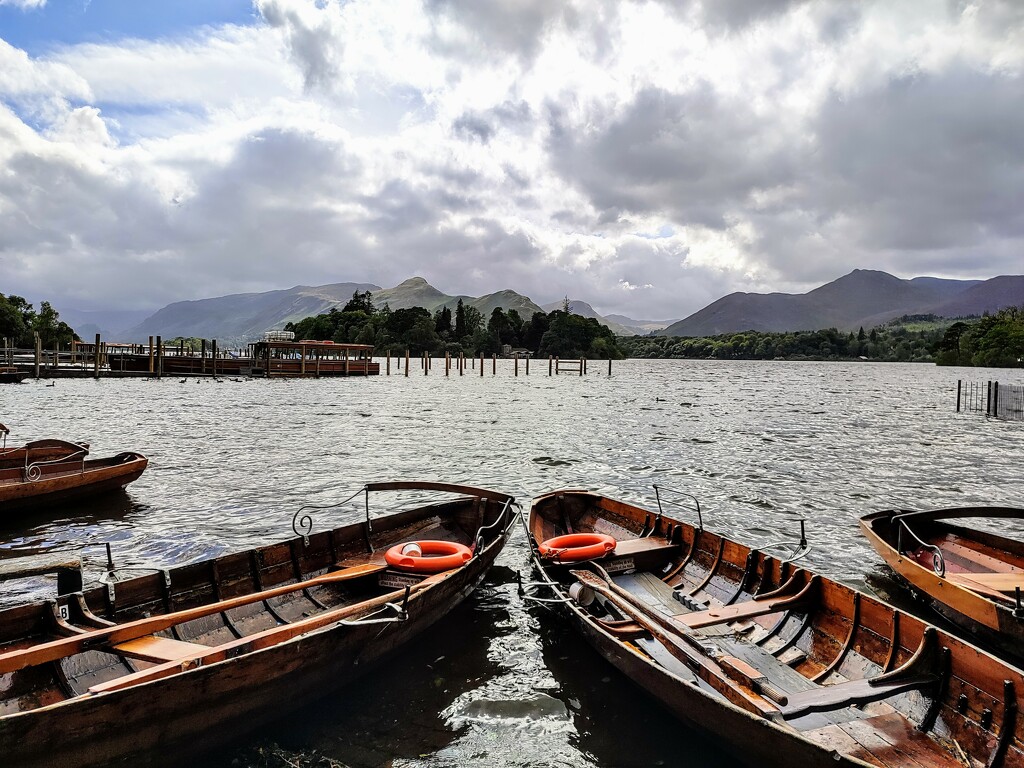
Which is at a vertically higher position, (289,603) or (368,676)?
(289,603)

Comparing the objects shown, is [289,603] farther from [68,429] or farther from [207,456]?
[68,429]

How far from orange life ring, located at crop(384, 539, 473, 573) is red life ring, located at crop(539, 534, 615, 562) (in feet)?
4.22

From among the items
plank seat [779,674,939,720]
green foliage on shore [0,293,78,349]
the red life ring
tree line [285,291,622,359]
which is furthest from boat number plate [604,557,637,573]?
tree line [285,291,622,359]

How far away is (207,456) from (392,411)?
1976 centimetres

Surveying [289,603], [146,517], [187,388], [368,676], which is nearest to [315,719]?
[368,676]

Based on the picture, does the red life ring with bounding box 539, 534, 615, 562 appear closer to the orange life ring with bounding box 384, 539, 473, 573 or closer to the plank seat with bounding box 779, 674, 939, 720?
the orange life ring with bounding box 384, 539, 473, 573

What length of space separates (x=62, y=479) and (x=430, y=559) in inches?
420

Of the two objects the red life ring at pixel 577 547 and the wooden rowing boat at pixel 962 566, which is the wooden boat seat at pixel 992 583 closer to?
the wooden rowing boat at pixel 962 566

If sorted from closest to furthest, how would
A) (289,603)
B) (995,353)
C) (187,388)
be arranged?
(289,603) < (187,388) < (995,353)

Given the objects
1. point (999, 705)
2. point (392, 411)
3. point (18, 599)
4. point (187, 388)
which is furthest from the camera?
point (187, 388)

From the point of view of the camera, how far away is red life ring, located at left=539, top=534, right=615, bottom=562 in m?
9.36

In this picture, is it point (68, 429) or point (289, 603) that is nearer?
point (289, 603)

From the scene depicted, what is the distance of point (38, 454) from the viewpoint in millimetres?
15367

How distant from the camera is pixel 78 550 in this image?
12297 millimetres
